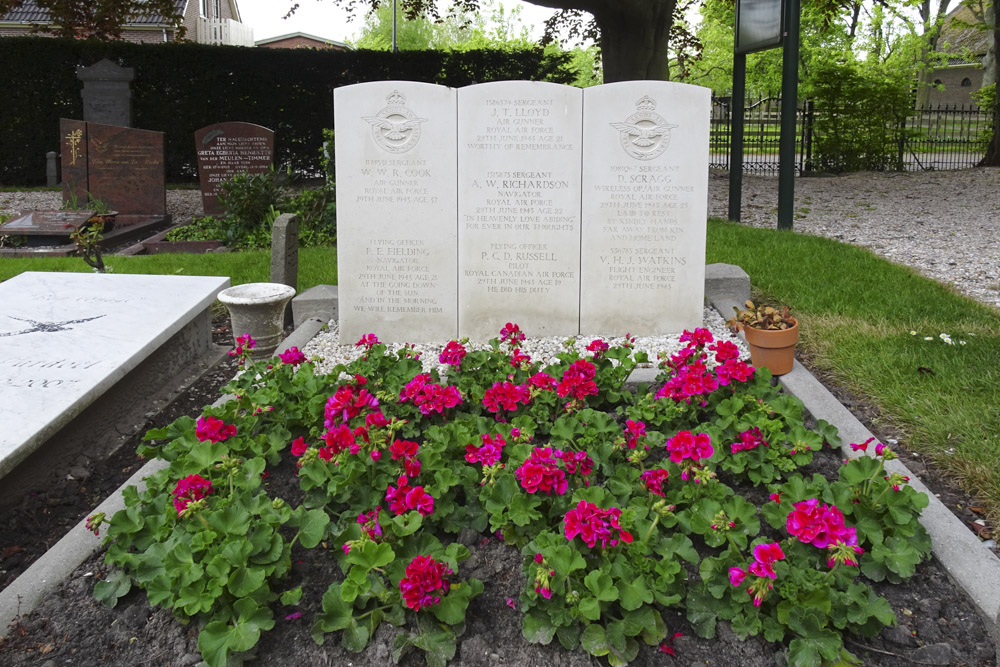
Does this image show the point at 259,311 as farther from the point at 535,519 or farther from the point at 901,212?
the point at 901,212

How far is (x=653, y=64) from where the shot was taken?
12.0m

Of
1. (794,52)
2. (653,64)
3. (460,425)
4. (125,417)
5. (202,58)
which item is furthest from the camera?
(202,58)

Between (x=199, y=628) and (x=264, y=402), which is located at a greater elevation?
(x=264, y=402)

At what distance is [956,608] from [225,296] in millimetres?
4142

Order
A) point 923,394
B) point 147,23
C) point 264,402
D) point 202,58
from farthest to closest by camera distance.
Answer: point 147,23
point 202,58
point 923,394
point 264,402

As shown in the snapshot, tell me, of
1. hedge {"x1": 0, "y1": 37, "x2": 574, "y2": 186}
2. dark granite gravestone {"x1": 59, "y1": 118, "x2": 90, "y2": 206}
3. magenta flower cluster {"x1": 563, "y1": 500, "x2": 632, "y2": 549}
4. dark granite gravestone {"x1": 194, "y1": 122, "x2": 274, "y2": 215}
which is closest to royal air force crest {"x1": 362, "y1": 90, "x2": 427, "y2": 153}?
magenta flower cluster {"x1": 563, "y1": 500, "x2": 632, "y2": 549}

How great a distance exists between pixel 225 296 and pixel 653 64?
868cm

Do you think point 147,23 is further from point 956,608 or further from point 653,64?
point 956,608

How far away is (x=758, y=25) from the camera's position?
8.79 m

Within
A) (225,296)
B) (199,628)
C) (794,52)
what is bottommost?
(199,628)

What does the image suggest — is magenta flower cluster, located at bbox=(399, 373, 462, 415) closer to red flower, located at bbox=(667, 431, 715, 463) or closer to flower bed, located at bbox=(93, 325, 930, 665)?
flower bed, located at bbox=(93, 325, 930, 665)

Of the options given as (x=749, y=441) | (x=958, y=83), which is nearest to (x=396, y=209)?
(x=749, y=441)

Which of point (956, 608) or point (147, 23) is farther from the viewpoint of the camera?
point (147, 23)

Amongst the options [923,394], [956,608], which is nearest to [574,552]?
[956,608]
